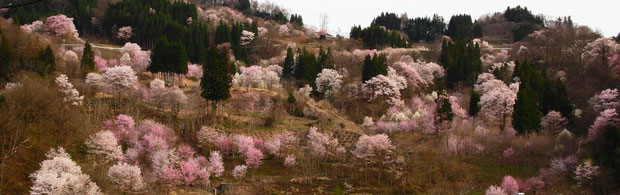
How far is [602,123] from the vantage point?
38.0 m

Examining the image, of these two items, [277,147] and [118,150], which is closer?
[118,150]

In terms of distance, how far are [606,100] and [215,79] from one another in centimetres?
3450

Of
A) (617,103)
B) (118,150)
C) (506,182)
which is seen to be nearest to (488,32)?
(617,103)

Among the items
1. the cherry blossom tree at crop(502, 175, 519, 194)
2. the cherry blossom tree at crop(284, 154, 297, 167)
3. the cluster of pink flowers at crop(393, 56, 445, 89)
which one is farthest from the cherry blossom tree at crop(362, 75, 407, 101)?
the cherry blossom tree at crop(502, 175, 519, 194)

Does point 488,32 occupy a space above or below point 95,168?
above

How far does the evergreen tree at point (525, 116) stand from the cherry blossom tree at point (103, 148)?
107 feet

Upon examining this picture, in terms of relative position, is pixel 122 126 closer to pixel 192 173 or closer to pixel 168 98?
pixel 168 98

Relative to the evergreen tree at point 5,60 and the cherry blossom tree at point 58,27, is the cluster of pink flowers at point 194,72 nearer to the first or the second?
the cherry blossom tree at point 58,27

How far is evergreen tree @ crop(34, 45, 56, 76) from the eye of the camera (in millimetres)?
46938

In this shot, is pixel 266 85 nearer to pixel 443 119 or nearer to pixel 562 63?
pixel 443 119

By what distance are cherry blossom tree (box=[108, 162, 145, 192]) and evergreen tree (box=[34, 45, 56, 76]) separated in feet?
65.1

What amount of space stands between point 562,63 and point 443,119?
25.8 metres

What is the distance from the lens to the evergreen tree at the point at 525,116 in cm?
4353

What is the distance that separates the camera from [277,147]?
149ft
